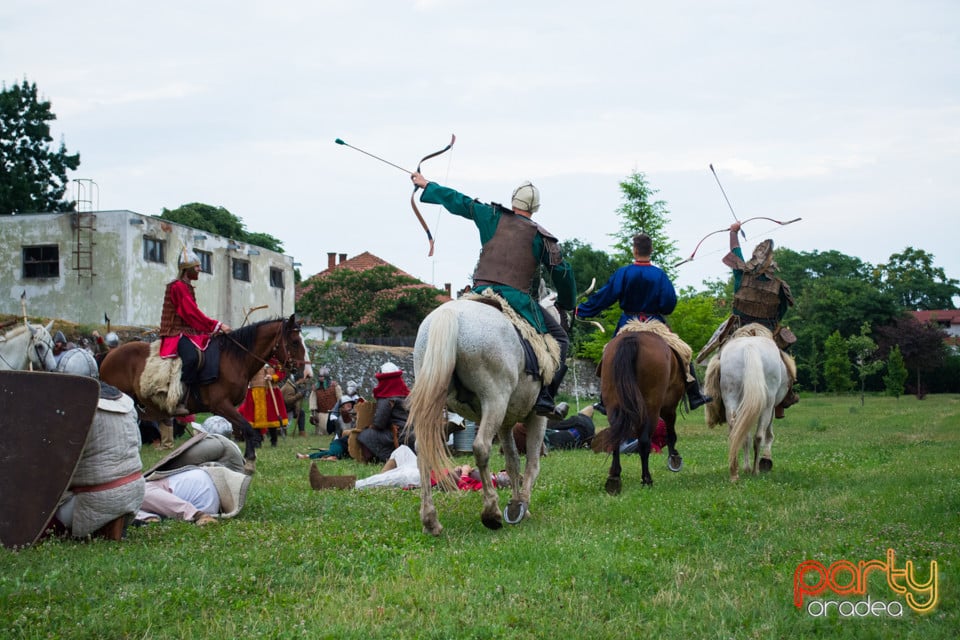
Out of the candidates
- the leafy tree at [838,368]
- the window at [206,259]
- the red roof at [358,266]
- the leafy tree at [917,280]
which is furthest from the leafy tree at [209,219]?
the leafy tree at [917,280]

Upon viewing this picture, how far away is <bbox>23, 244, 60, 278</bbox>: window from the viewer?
3500 centimetres

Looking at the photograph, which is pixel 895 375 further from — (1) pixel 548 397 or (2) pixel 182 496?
(2) pixel 182 496

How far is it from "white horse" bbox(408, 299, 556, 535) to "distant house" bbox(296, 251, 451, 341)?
29.3 metres

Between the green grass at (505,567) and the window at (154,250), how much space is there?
93.5ft

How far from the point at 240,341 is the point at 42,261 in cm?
2631

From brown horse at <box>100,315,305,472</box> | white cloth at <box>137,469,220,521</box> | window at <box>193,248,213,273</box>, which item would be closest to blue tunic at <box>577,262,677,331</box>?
white cloth at <box>137,469,220,521</box>

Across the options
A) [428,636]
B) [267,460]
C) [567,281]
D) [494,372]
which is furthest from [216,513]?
[267,460]

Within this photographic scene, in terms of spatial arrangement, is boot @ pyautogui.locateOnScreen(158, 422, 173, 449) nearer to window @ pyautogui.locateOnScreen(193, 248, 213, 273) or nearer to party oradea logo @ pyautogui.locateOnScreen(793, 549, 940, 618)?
party oradea logo @ pyautogui.locateOnScreen(793, 549, 940, 618)

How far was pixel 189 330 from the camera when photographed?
12633mm

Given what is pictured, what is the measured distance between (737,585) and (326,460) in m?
9.59

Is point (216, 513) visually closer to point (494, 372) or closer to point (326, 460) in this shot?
point (494, 372)

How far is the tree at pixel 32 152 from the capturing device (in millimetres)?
46372

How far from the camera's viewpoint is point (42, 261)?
35.2m

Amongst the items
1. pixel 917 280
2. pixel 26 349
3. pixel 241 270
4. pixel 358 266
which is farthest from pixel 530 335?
pixel 917 280
